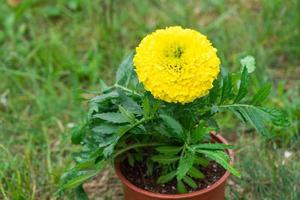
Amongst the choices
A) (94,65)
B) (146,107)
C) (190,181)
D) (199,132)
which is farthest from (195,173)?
(94,65)

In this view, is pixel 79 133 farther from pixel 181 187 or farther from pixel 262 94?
pixel 262 94

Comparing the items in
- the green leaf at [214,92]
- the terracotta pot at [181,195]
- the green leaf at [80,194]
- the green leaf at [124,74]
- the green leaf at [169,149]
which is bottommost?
the green leaf at [80,194]

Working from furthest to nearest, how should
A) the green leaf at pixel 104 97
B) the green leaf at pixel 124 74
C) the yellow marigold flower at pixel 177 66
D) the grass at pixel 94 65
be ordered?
the grass at pixel 94 65 < the green leaf at pixel 124 74 < the green leaf at pixel 104 97 < the yellow marigold flower at pixel 177 66

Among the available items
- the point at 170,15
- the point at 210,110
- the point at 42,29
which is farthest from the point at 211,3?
the point at 210,110

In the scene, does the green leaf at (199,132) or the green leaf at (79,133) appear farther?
the green leaf at (79,133)

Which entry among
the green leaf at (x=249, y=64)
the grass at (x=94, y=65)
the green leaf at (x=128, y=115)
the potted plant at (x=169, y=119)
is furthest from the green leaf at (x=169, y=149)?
the grass at (x=94, y=65)

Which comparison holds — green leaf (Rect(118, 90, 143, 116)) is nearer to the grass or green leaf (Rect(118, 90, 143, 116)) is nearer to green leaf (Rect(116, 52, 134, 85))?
green leaf (Rect(116, 52, 134, 85))

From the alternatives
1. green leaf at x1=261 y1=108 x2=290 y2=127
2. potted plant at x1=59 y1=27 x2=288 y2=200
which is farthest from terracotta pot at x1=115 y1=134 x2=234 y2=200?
green leaf at x1=261 y1=108 x2=290 y2=127

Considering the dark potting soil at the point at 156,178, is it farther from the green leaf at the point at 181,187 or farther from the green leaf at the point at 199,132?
the green leaf at the point at 199,132

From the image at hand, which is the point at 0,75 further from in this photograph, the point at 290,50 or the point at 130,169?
the point at 290,50
